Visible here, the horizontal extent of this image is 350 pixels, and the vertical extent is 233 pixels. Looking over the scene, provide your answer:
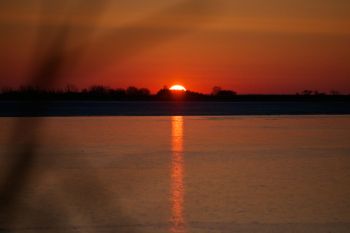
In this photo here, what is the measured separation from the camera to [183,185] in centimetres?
590

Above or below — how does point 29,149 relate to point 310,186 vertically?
above

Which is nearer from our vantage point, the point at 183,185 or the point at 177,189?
the point at 177,189

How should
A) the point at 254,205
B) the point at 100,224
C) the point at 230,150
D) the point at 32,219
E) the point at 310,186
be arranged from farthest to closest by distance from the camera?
the point at 230,150 < the point at 310,186 < the point at 254,205 < the point at 32,219 < the point at 100,224

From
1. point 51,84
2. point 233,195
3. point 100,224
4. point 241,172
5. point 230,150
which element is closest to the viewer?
point 51,84

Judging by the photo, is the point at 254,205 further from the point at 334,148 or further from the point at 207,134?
the point at 207,134

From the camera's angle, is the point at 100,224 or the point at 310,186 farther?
the point at 310,186

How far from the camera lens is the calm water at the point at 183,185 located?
381 cm

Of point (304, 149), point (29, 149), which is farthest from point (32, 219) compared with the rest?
point (304, 149)

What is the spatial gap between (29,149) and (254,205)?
4.49 metres

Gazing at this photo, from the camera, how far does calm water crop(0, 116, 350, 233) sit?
150 inches

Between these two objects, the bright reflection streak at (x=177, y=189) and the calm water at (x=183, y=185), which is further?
the bright reflection streak at (x=177, y=189)

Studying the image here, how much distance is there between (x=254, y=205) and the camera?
16.1ft

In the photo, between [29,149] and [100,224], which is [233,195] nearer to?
[100,224]

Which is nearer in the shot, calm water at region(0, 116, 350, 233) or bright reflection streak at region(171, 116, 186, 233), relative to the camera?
calm water at region(0, 116, 350, 233)
